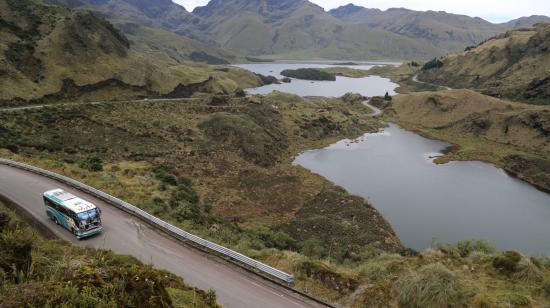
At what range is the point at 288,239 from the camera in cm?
3800

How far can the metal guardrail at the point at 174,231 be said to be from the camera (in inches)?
866

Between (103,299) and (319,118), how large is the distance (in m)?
99.6

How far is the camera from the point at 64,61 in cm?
8681

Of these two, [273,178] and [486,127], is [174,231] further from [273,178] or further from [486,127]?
[486,127]

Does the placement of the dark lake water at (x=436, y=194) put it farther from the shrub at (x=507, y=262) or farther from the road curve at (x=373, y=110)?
the road curve at (x=373, y=110)

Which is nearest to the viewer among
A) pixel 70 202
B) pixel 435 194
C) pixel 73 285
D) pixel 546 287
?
pixel 73 285

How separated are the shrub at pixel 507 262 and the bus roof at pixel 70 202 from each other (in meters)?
27.3

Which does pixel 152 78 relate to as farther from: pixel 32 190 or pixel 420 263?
pixel 420 263

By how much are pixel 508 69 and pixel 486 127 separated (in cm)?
6351

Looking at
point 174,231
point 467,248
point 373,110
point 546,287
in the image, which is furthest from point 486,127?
point 174,231

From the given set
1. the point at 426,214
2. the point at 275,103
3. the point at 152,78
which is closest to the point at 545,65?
the point at 275,103

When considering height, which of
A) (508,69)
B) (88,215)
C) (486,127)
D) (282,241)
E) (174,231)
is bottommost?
(282,241)

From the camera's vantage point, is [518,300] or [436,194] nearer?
[518,300]

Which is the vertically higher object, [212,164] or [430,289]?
[430,289]
